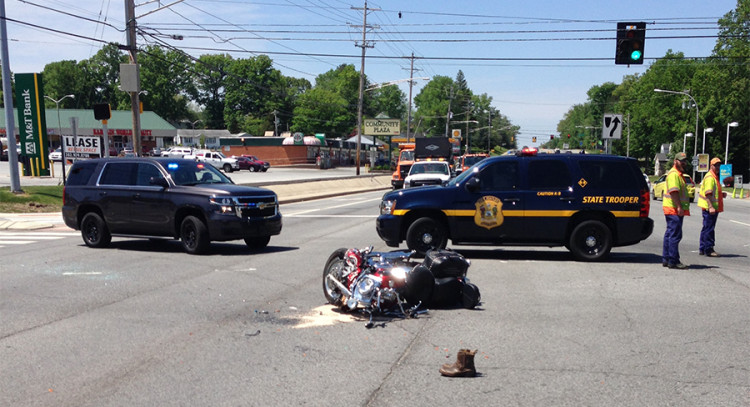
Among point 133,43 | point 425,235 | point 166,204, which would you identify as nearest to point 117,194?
point 166,204

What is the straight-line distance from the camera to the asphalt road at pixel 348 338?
5.16m

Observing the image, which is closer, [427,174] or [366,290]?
[366,290]

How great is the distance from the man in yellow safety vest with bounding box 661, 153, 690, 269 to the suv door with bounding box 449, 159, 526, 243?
2443 millimetres

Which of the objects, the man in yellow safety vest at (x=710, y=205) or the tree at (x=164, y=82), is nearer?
the man in yellow safety vest at (x=710, y=205)

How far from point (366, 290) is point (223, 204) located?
19.0 feet

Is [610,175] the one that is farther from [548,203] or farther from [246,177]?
[246,177]

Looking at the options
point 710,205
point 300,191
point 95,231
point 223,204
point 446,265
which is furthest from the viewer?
point 300,191

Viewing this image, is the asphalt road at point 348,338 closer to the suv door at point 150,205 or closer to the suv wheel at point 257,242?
the suv door at point 150,205

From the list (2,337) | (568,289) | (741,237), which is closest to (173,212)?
(2,337)

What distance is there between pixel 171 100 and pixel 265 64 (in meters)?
20.2

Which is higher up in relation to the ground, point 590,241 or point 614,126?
point 614,126

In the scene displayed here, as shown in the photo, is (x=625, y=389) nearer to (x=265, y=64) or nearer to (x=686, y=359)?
(x=686, y=359)

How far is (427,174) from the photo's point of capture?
100 ft

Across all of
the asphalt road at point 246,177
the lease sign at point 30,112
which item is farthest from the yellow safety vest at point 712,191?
the lease sign at point 30,112
